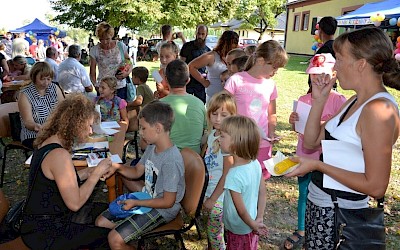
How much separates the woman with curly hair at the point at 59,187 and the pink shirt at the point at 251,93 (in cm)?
135

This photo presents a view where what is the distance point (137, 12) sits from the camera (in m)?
21.6

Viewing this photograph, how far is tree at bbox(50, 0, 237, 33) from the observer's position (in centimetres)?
2139

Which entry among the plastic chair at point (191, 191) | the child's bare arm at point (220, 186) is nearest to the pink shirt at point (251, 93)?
the child's bare arm at point (220, 186)

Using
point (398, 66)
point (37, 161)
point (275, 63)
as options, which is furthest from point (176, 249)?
point (398, 66)

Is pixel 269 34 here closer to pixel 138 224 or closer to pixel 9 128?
pixel 9 128

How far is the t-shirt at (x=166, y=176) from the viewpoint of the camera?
88.7 inches

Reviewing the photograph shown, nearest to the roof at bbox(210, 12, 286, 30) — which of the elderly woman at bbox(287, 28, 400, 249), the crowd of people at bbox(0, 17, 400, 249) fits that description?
the crowd of people at bbox(0, 17, 400, 249)

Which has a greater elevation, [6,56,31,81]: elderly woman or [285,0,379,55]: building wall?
[285,0,379,55]: building wall

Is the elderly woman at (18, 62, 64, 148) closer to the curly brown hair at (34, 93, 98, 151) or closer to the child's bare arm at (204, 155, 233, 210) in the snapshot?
the curly brown hair at (34, 93, 98, 151)

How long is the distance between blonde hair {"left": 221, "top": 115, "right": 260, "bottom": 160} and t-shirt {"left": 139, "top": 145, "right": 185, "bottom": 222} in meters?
0.38

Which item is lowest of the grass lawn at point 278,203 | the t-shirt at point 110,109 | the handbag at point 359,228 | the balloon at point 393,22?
the grass lawn at point 278,203

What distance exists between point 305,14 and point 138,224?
29.0 meters

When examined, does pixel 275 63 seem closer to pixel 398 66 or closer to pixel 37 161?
pixel 398 66

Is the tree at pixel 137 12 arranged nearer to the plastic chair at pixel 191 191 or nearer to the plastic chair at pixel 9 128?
the plastic chair at pixel 9 128
